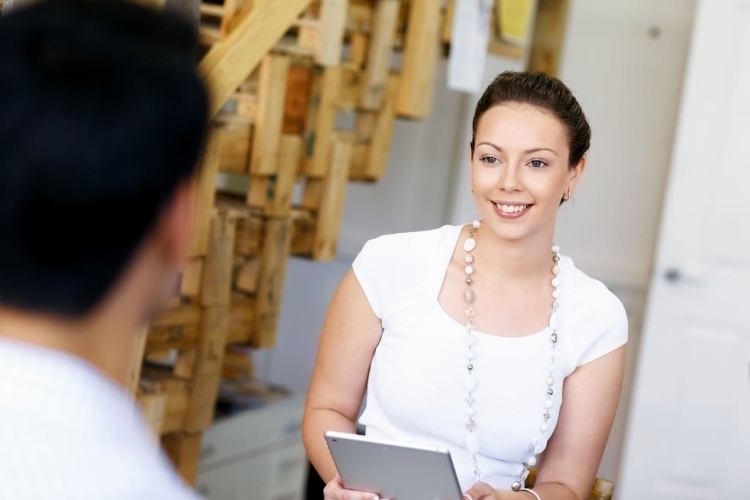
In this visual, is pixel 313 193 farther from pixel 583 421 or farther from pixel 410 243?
pixel 583 421

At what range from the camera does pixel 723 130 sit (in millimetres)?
3814

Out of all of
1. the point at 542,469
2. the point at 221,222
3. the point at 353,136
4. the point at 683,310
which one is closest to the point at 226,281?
the point at 221,222

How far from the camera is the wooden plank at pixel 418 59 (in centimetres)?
338

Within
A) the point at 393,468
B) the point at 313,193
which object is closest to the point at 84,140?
the point at 393,468

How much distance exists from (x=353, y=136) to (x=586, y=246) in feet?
5.04

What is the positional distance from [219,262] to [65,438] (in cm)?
209

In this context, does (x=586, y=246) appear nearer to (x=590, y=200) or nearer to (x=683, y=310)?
(x=590, y=200)

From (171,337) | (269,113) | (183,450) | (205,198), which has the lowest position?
(183,450)

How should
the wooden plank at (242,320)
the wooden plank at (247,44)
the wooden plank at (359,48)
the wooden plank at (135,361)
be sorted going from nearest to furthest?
1. the wooden plank at (135,361)
2. the wooden plank at (247,44)
3. the wooden plank at (242,320)
4. the wooden plank at (359,48)

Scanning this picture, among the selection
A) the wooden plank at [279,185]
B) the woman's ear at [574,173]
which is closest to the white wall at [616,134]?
the wooden plank at [279,185]

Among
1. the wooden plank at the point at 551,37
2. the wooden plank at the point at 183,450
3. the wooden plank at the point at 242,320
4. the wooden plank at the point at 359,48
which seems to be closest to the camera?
the wooden plank at the point at 183,450

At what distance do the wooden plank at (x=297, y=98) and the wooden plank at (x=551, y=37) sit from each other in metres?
1.56

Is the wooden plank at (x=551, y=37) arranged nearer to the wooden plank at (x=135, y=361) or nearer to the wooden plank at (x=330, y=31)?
the wooden plank at (x=330, y=31)

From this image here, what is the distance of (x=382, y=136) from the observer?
133 inches
